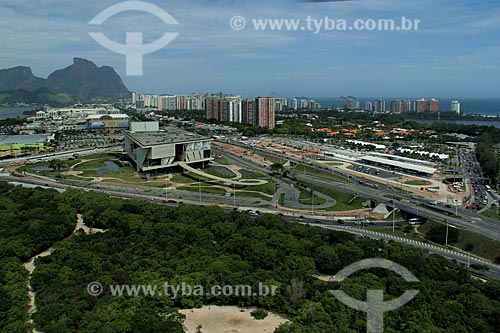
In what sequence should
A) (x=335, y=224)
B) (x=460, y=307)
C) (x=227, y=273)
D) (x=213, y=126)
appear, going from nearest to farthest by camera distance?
(x=460, y=307)
(x=227, y=273)
(x=335, y=224)
(x=213, y=126)

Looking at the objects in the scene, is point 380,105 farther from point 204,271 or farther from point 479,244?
point 204,271

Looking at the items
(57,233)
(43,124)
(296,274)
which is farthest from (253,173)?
(43,124)

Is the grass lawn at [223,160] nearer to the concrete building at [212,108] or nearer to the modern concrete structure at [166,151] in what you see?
the modern concrete structure at [166,151]

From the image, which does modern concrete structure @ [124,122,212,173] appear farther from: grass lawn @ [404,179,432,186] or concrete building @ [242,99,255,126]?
concrete building @ [242,99,255,126]

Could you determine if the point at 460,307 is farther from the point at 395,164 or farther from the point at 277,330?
the point at 395,164

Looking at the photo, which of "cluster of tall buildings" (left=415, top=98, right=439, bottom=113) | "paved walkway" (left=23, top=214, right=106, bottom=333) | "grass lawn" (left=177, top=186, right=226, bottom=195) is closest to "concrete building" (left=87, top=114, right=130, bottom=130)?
"grass lawn" (left=177, top=186, right=226, bottom=195)

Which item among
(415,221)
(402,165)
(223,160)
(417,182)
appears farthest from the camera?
(223,160)

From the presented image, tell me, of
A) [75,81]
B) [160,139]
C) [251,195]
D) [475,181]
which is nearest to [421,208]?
[251,195]
